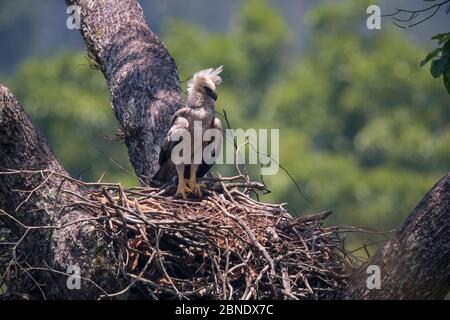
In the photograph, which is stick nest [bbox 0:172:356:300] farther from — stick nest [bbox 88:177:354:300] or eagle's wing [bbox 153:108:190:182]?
eagle's wing [bbox 153:108:190:182]

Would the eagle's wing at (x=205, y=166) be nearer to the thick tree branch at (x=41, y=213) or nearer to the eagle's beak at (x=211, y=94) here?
the eagle's beak at (x=211, y=94)

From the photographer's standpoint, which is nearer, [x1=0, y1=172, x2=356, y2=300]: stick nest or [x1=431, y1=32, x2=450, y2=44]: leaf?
[x1=431, y1=32, x2=450, y2=44]: leaf

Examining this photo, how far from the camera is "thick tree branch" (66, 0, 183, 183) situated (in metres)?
8.60

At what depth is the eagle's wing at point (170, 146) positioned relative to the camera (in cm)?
833

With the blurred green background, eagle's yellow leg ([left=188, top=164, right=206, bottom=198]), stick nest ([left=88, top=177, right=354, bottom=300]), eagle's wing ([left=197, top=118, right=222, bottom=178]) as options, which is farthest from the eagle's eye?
the blurred green background

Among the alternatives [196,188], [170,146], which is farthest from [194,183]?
[170,146]

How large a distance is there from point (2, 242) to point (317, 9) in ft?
153

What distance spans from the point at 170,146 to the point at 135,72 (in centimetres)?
76

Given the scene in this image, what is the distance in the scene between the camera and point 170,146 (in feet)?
27.3

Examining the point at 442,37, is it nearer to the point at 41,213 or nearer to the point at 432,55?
the point at 432,55

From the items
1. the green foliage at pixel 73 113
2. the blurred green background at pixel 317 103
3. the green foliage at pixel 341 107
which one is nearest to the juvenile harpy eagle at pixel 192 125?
the green foliage at pixel 341 107

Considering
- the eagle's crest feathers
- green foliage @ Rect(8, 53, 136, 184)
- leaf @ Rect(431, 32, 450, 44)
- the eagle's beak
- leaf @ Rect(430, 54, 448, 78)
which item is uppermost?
green foliage @ Rect(8, 53, 136, 184)

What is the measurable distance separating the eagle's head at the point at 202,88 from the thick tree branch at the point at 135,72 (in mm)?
109

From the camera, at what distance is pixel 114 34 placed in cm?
896
